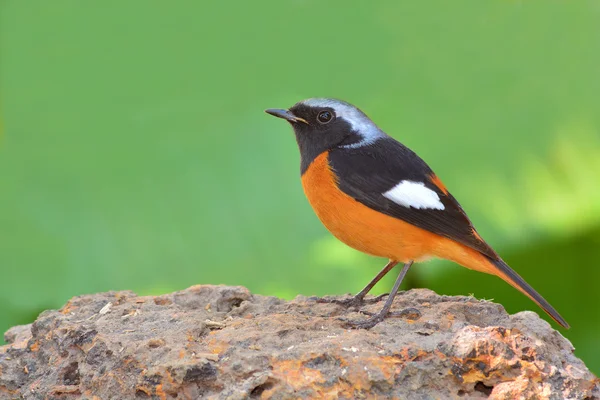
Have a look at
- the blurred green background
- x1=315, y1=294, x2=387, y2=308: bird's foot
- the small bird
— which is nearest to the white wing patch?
the small bird

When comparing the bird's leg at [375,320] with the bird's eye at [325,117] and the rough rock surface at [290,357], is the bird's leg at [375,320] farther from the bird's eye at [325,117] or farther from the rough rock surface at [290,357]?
the bird's eye at [325,117]

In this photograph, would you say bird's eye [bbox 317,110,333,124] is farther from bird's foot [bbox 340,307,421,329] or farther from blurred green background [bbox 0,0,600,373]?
bird's foot [bbox 340,307,421,329]

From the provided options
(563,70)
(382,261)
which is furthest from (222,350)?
(563,70)

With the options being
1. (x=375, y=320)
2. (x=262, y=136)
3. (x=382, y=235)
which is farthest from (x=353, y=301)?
(x=262, y=136)

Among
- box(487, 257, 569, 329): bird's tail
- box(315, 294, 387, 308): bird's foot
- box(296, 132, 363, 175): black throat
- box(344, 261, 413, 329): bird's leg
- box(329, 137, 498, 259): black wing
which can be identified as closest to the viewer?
box(344, 261, 413, 329): bird's leg

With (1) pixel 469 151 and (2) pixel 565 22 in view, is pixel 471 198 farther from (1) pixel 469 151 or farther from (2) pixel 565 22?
(2) pixel 565 22

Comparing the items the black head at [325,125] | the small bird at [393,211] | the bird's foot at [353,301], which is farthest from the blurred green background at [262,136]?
the small bird at [393,211]
